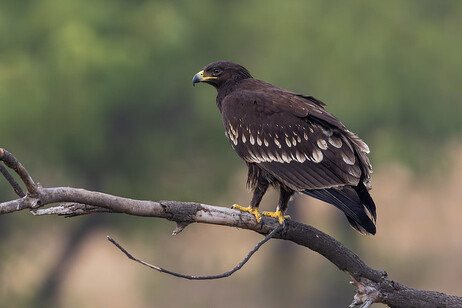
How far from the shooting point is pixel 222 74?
21.9ft

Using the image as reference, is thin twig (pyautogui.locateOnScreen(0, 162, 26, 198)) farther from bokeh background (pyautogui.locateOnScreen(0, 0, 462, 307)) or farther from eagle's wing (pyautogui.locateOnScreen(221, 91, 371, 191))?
bokeh background (pyautogui.locateOnScreen(0, 0, 462, 307))

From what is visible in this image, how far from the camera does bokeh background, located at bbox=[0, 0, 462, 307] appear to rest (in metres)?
13.1

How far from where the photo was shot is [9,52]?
1304 centimetres

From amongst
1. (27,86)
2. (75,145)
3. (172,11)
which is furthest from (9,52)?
(172,11)

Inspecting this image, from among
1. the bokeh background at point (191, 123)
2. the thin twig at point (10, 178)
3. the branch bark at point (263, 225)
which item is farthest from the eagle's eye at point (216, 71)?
the bokeh background at point (191, 123)

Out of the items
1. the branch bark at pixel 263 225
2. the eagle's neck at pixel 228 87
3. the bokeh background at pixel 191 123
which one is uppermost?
the bokeh background at pixel 191 123

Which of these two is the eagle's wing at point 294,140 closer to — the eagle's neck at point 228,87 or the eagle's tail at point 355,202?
the eagle's tail at point 355,202

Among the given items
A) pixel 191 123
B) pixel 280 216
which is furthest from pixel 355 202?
pixel 191 123

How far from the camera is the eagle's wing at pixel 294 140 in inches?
220

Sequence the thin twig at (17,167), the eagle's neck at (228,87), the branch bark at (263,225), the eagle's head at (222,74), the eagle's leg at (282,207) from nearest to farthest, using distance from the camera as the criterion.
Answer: the thin twig at (17,167), the branch bark at (263,225), the eagle's leg at (282,207), the eagle's neck at (228,87), the eagle's head at (222,74)

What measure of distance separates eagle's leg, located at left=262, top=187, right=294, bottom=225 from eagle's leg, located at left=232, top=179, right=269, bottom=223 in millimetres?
103

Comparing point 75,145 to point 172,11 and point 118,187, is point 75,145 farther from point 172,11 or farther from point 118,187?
point 172,11

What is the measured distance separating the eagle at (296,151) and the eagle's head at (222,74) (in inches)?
10.6

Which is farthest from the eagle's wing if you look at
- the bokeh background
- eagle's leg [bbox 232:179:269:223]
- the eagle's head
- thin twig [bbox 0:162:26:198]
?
the bokeh background
